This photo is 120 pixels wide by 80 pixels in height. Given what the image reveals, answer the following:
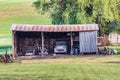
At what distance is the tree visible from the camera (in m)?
54.4

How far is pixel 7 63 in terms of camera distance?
121 ft

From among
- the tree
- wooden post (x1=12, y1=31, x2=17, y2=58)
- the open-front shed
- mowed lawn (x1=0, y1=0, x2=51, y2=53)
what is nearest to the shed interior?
the open-front shed

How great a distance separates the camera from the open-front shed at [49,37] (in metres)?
45.1

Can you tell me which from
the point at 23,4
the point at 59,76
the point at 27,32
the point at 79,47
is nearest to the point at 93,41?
the point at 79,47

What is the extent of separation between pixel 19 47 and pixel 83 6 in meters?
10.9

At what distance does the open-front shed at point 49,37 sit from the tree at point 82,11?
23.2ft

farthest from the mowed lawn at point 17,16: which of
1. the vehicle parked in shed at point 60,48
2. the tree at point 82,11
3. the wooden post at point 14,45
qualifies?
the wooden post at point 14,45

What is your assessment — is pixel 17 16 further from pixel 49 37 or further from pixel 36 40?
pixel 36 40

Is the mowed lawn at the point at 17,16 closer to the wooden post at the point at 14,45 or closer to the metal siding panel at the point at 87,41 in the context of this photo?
the wooden post at the point at 14,45

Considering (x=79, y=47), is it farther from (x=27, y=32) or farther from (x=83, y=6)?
(x=83, y=6)

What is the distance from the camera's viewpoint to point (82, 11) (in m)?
54.6

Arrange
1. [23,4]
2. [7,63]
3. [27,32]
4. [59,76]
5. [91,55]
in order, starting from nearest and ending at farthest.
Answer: [59,76] < [7,63] < [91,55] < [27,32] < [23,4]

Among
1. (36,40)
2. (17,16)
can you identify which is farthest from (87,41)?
(17,16)

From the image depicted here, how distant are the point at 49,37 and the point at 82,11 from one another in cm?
801
